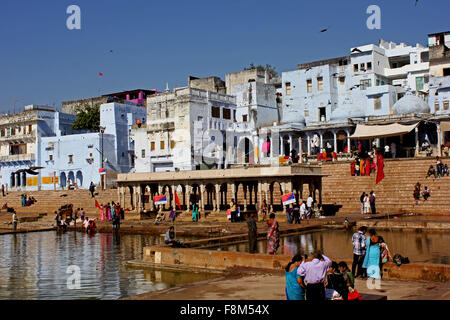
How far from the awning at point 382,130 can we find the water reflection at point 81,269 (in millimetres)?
20576

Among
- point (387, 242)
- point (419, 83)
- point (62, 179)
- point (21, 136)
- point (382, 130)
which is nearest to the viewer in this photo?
point (387, 242)

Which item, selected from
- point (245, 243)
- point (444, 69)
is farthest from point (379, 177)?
point (444, 69)

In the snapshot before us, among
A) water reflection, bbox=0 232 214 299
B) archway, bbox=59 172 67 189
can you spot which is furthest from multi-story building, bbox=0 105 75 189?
water reflection, bbox=0 232 214 299

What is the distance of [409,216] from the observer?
31156mm

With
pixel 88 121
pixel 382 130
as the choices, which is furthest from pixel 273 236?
pixel 88 121

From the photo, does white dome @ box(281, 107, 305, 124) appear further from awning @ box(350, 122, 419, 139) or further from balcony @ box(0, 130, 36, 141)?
balcony @ box(0, 130, 36, 141)

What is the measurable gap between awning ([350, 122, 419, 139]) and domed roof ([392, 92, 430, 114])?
359 cm

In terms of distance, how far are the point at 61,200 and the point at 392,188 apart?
103 feet

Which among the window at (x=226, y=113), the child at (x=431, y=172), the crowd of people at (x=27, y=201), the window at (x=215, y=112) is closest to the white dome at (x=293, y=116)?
the window at (x=226, y=113)

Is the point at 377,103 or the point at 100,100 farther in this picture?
the point at 100,100

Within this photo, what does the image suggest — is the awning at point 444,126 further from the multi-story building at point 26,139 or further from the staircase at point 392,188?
the multi-story building at point 26,139

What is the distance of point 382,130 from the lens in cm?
4212

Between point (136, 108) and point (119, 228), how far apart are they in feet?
112

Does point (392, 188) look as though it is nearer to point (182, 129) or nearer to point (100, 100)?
point (182, 129)
